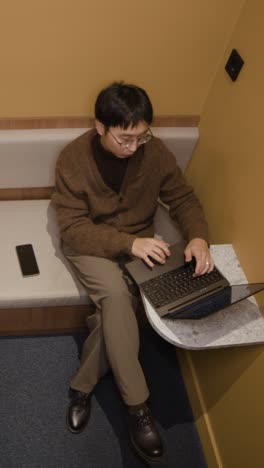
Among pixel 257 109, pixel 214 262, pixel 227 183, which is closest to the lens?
pixel 257 109

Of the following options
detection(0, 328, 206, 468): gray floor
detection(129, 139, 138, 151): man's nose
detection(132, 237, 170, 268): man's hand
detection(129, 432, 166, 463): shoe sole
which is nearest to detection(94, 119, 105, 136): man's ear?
detection(129, 139, 138, 151): man's nose

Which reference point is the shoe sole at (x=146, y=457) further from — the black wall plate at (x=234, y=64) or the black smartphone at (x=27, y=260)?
the black wall plate at (x=234, y=64)

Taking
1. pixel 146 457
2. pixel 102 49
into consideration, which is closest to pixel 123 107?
pixel 102 49

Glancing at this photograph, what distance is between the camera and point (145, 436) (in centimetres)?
166

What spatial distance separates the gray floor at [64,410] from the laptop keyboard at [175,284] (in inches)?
26.3

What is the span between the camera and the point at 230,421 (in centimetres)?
168

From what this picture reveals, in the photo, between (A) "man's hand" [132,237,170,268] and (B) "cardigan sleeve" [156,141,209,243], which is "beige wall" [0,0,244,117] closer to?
(B) "cardigan sleeve" [156,141,209,243]

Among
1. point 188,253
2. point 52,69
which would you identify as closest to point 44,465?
point 188,253

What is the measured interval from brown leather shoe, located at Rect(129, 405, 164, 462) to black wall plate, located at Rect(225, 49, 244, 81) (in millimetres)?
1276

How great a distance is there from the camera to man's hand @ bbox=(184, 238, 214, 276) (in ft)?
5.05

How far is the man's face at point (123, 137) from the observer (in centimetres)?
148

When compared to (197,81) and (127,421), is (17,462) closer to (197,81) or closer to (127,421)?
(127,421)

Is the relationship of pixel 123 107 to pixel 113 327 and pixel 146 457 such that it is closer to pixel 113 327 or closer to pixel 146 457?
pixel 113 327

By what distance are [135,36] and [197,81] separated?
0.34 metres
